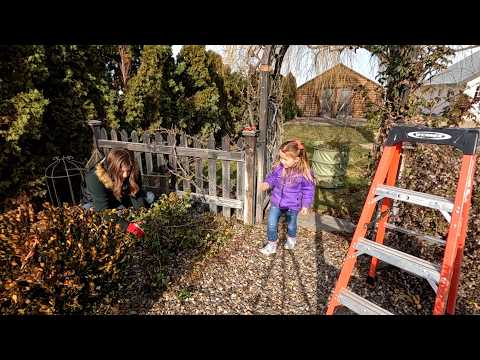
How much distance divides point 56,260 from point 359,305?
2.15 m

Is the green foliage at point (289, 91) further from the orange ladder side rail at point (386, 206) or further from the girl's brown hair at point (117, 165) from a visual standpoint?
the girl's brown hair at point (117, 165)

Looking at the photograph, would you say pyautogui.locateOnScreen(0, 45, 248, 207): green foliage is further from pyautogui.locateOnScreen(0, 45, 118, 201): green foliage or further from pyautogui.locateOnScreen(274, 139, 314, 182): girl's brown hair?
pyautogui.locateOnScreen(274, 139, 314, 182): girl's brown hair

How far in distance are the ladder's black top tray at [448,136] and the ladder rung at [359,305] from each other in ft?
3.80

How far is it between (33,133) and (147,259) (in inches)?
101

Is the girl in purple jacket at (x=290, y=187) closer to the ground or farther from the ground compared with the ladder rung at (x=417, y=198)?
closer to the ground

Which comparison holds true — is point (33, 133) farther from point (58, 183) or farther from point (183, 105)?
point (183, 105)

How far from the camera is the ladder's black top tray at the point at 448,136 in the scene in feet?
5.31

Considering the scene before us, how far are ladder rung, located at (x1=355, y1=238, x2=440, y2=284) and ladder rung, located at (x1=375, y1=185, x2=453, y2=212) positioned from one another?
363 millimetres

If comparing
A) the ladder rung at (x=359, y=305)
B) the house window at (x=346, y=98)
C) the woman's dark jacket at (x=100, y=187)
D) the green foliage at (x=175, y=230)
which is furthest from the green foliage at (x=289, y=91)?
the ladder rung at (x=359, y=305)

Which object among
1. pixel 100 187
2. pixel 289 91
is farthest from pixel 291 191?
pixel 289 91

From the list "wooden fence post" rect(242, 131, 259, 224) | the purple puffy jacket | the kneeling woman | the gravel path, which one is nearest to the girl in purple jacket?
the purple puffy jacket

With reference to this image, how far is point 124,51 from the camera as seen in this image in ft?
18.5
